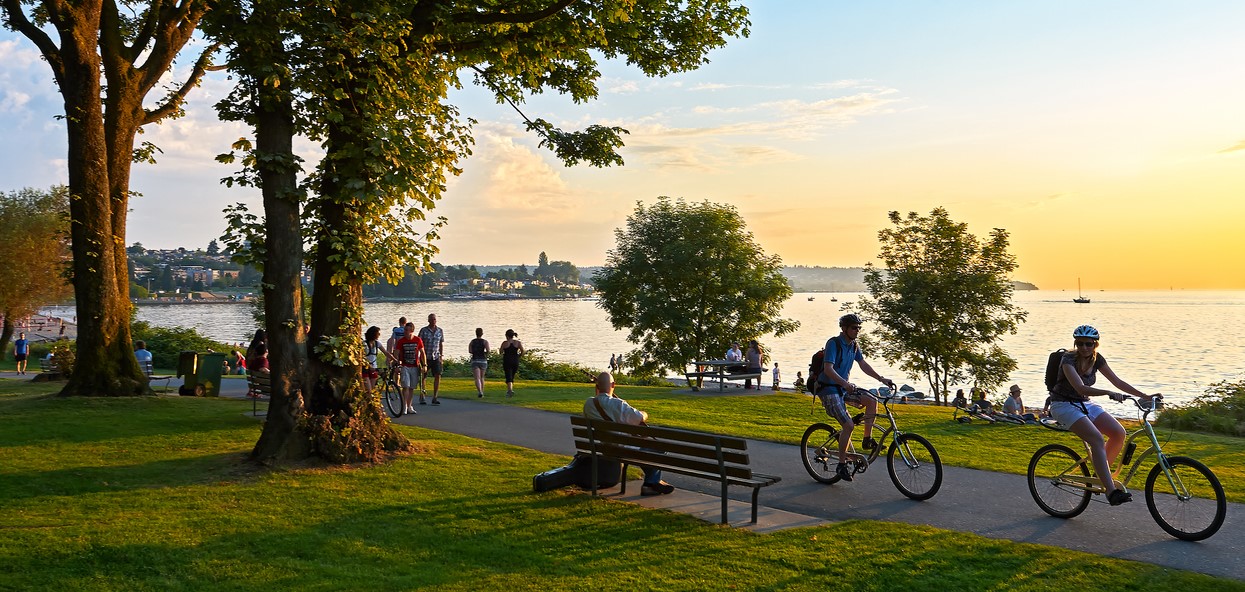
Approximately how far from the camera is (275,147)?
10.1 m

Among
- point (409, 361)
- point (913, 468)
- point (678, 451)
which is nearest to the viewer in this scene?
point (678, 451)

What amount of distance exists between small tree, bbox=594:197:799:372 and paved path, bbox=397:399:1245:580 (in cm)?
2305

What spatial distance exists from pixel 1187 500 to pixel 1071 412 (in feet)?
3.68

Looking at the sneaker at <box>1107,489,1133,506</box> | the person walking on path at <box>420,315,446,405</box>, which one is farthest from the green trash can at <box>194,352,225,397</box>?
the sneaker at <box>1107,489,1133,506</box>

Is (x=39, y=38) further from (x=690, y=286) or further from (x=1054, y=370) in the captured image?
(x=690, y=286)

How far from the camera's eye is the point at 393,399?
1605cm

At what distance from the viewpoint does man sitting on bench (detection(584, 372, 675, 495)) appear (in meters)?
8.80

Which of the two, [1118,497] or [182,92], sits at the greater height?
[182,92]

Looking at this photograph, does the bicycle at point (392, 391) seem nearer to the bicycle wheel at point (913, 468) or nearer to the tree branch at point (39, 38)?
the tree branch at point (39, 38)

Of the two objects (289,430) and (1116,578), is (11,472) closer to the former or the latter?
(289,430)

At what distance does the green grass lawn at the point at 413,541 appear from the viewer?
593 cm

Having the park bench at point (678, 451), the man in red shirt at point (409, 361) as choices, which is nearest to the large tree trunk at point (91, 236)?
the man in red shirt at point (409, 361)

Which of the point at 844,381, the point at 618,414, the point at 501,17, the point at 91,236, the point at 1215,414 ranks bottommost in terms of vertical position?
the point at 1215,414

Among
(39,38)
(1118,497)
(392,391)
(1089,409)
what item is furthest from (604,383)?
(39,38)
